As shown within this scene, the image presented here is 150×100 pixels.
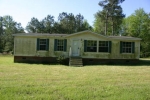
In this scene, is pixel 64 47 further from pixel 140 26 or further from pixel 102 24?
pixel 140 26

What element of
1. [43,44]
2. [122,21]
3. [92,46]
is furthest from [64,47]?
[122,21]

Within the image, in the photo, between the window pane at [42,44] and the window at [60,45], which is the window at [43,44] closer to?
the window pane at [42,44]

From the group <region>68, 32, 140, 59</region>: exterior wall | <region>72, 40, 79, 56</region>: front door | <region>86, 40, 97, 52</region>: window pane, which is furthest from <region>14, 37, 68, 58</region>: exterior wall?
<region>86, 40, 97, 52</region>: window pane

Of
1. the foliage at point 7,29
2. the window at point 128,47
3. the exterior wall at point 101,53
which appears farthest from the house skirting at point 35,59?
the foliage at point 7,29

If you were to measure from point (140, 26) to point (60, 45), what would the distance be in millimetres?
29368

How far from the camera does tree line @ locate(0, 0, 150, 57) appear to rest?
35.0m

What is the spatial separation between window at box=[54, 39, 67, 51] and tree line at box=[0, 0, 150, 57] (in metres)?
18.1

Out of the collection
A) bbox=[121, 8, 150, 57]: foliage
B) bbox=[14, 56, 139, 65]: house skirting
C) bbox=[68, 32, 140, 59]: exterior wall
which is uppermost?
bbox=[121, 8, 150, 57]: foliage

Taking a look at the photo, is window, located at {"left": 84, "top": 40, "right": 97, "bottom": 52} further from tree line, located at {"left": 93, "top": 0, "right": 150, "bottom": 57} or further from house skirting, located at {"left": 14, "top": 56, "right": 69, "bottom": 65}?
tree line, located at {"left": 93, "top": 0, "right": 150, "bottom": 57}

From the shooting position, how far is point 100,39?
18.6m

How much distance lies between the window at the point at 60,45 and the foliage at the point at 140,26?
985 inches

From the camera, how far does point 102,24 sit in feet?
131

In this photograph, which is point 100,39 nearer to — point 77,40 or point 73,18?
point 77,40

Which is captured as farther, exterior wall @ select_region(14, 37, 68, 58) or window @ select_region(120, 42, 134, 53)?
window @ select_region(120, 42, 134, 53)
